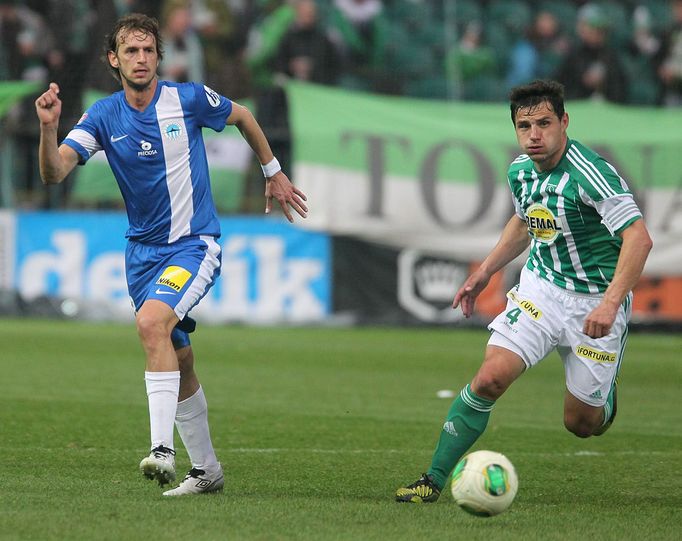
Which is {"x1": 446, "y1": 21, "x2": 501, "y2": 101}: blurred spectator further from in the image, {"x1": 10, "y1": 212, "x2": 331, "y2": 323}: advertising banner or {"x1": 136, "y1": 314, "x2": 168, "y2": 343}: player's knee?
{"x1": 136, "y1": 314, "x2": 168, "y2": 343}: player's knee

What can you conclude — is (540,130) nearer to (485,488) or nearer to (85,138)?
(485,488)

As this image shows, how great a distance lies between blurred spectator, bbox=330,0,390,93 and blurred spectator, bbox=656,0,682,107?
13.0 feet

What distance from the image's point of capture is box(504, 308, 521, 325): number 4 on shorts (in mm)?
6750

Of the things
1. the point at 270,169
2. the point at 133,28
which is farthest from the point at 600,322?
the point at 133,28

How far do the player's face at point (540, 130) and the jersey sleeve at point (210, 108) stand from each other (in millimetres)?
1568

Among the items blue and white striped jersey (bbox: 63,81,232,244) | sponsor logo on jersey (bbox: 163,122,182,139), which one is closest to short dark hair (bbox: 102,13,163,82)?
blue and white striped jersey (bbox: 63,81,232,244)

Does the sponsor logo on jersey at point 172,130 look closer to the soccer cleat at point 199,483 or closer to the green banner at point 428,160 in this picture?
the soccer cleat at point 199,483

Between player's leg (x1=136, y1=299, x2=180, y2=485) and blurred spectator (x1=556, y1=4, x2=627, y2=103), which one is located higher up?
blurred spectator (x1=556, y1=4, x2=627, y2=103)

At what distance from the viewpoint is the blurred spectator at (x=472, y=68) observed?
19828mm

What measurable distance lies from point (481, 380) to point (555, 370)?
8091 mm

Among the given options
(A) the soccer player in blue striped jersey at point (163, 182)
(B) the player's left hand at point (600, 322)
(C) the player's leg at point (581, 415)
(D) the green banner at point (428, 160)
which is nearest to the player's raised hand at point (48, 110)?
(A) the soccer player in blue striped jersey at point (163, 182)

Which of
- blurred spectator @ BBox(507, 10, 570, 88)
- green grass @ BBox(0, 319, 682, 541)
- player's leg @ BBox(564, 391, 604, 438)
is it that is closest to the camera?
green grass @ BBox(0, 319, 682, 541)

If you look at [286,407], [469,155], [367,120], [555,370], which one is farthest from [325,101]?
[286,407]

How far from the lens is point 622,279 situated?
20.6 ft
